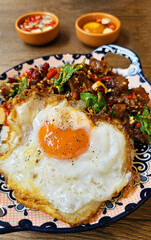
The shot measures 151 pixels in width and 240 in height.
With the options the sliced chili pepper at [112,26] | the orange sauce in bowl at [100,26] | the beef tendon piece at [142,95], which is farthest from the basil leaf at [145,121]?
the sliced chili pepper at [112,26]

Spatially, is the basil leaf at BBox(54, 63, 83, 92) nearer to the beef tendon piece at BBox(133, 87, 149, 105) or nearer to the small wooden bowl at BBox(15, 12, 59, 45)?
the beef tendon piece at BBox(133, 87, 149, 105)

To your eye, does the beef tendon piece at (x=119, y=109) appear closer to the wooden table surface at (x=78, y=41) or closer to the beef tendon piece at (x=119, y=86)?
the beef tendon piece at (x=119, y=86)

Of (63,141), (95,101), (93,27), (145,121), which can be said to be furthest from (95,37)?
(63,141)

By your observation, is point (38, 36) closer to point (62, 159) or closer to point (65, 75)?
point (65, 75)

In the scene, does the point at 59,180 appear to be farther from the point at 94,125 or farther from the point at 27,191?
the point at 94,125

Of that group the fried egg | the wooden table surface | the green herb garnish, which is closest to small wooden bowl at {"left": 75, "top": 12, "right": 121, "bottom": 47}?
the wooden table surface

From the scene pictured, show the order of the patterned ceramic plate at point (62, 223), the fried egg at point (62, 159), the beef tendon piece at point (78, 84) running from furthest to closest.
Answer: the beef tendon piece at point (78, 84) → the fried egg at point (62, 159) → the patterned ceramic plate at point (62, 223)
